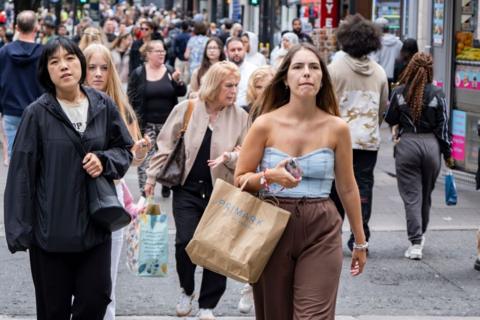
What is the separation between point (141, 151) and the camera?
21.7 feet

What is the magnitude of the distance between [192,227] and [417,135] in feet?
9.50

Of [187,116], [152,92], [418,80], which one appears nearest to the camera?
[187,116]

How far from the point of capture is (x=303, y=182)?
5.26 metres

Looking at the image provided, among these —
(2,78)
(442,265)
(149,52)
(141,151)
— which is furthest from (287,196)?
(2,78)

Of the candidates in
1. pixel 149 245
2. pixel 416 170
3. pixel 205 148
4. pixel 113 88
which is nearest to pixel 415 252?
pixel 416 170

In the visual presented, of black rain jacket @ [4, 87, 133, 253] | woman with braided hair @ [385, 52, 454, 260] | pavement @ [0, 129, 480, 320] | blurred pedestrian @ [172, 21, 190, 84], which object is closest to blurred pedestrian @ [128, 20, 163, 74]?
pavement @ [0, 129, 480, 320]

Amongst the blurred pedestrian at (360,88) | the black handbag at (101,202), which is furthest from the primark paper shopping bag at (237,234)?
the blurred pedestrian at (360,88)

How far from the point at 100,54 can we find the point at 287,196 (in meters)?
2.09

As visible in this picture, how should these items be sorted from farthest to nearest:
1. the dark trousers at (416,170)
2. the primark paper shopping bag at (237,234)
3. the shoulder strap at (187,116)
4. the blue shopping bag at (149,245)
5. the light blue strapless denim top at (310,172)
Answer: the dark trousers at (416,170) → the shoulder strap at (187,116) → the blue shopping bag at (149,245) → the light blue strapless denim top at (310,172) → the primark paper shopping bag at (237,234)

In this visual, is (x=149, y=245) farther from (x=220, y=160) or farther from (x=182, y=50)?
(x=182, y=50)

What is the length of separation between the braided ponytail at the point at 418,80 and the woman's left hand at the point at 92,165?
180 inches

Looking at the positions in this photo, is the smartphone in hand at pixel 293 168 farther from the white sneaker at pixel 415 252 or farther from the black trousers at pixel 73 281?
the white sneaker at pixel 415 252

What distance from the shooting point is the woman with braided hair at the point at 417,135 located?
9414mm

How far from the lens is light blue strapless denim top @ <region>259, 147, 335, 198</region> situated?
524 cm
